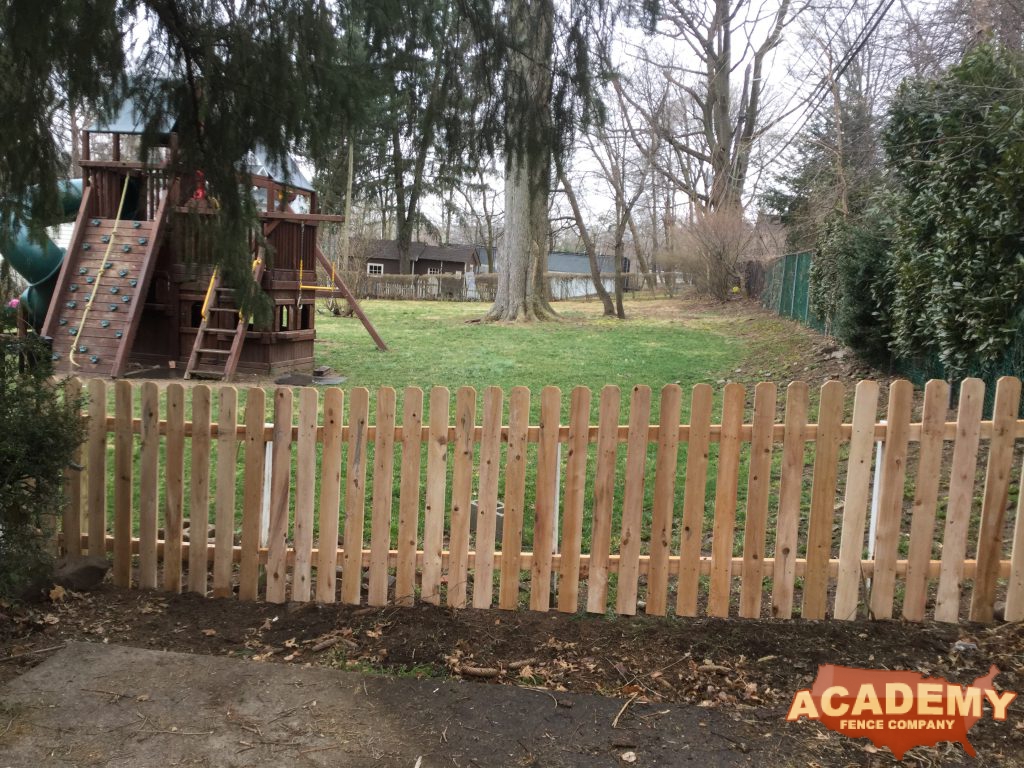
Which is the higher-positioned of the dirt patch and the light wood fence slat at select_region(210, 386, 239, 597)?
the light wood fence slat at select_region(210, 386, 239, 597)

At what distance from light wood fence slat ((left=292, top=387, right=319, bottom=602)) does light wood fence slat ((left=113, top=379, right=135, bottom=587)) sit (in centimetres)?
97

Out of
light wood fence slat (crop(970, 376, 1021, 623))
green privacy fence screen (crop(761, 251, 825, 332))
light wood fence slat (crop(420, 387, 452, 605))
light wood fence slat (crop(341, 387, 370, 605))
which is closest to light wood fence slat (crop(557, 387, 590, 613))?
light wood fence slat (crop(420, 387, 452, 605))

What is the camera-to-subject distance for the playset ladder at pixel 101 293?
38.7 feet

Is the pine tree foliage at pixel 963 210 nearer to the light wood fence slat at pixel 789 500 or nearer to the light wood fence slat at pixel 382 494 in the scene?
the light wood fence slat at pixel 789 500

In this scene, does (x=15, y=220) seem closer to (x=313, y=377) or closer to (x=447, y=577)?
(x=447, y=577)

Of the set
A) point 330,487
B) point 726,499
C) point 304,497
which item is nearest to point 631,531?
point 726,499

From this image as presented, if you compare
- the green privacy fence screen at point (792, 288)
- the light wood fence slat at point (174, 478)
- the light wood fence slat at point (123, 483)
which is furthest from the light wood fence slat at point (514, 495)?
the green privacy fence screen at point (792, 288)

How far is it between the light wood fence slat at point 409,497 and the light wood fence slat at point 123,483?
1.53m

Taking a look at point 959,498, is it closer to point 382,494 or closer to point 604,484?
point 604,484

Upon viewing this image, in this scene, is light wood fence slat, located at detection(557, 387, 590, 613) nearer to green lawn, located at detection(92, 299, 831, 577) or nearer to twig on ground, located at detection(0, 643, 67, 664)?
green lawn, located at detection(92, 299, 831, 577)

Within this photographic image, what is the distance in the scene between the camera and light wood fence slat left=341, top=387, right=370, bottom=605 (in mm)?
4512

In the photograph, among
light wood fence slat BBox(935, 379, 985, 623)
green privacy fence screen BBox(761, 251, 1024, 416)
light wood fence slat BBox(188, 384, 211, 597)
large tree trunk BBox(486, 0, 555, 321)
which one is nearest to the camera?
large tree trunk BBox(486, 0, 555, 321)

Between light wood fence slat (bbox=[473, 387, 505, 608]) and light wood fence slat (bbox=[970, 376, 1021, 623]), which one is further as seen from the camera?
light wood fence slat (bbox=[473, 387, 505, 608])

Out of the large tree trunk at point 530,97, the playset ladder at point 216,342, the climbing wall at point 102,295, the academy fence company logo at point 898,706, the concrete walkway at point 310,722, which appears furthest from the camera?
the playset ladder at point 216,342
